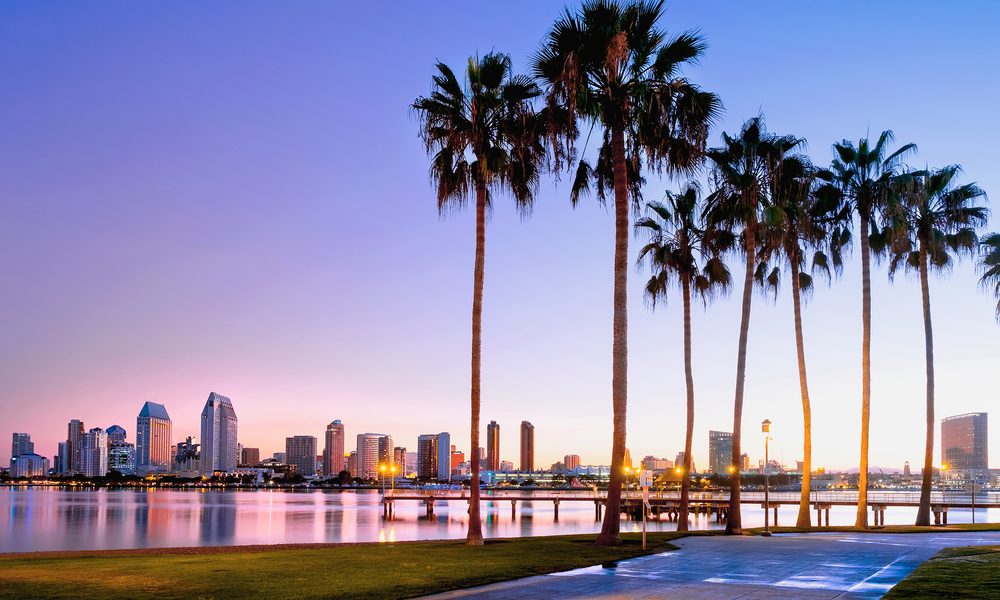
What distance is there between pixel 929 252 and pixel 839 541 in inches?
774

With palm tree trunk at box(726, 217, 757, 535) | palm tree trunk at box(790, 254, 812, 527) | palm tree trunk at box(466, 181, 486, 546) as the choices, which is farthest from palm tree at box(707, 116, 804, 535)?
palm tree trunk at box(466, 181, 486, 546)

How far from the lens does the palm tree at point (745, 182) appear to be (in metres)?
33.2

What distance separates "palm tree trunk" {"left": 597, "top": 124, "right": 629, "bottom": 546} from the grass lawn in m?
1.19

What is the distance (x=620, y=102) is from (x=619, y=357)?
7.75 m

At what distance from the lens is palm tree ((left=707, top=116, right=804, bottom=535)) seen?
33.2 meters

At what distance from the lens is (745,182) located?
33031 mm

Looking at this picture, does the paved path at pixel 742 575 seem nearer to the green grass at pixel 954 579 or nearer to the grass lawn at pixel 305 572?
the green grass at pixel 954 579

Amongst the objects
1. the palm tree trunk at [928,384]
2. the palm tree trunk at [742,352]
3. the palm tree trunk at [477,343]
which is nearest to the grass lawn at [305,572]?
the palm tree trunk at [477,343]

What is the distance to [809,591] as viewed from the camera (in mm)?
14531

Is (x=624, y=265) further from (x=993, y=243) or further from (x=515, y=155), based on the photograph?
(x=993, y=243)

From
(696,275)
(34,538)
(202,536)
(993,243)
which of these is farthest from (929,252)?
(34,538)

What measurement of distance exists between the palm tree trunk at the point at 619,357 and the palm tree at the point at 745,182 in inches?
343

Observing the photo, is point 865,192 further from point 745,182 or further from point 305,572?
point 305,572

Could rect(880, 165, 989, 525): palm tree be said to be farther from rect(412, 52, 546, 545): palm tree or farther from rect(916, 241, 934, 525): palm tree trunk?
rect(412, 52, 546, 545): palm tree
